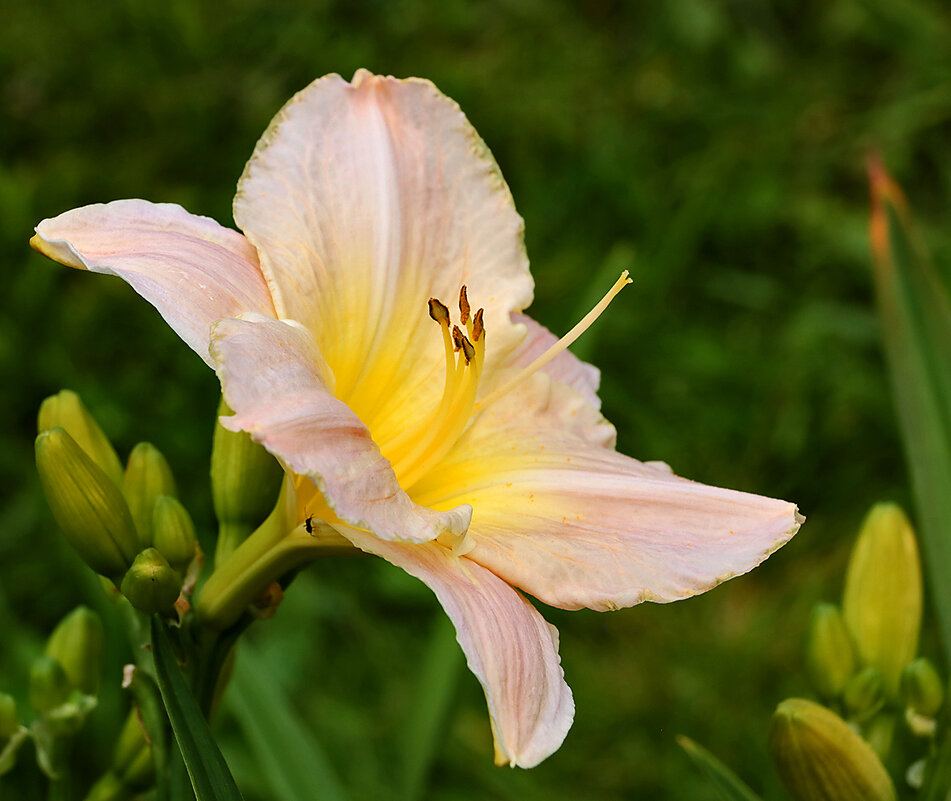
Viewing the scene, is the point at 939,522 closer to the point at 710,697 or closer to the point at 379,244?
the point at 379,244

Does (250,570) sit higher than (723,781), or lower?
higher

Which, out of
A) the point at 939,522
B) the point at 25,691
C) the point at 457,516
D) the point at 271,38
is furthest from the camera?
the point at 271,38

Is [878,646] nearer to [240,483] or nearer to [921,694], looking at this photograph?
[921,694]

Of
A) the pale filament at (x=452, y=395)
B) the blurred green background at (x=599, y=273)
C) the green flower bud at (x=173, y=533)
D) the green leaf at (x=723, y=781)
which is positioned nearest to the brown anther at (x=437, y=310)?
the pale filament at (x=452, y=395)

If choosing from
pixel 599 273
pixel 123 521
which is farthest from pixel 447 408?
pixel 599 273

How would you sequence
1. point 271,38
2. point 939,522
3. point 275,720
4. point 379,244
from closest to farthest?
point 379,244 → point 939,522 → point 275,720 → point 271,38

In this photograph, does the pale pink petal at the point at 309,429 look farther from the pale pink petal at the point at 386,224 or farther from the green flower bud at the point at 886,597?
the green flower bud at the point at 886,597

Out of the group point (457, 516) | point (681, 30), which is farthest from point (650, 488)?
point (681, 30)
